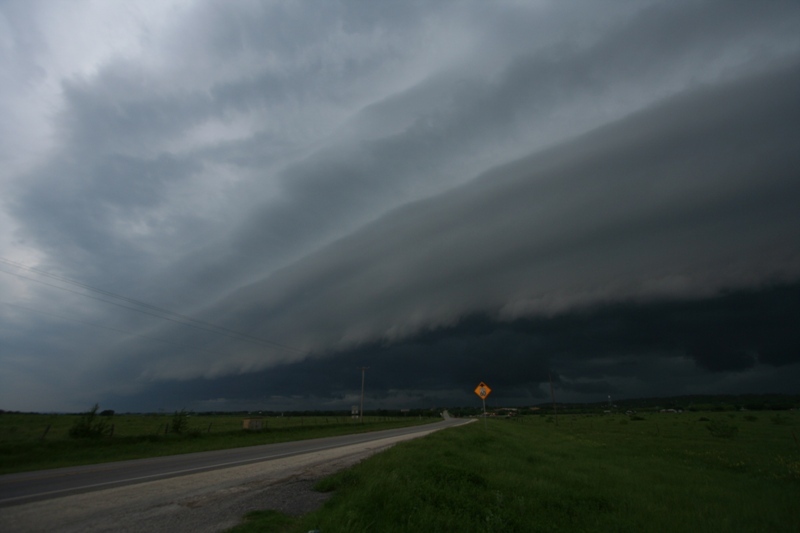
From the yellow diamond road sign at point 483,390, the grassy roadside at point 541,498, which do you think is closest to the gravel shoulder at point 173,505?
the grassy roadside at point 541,498

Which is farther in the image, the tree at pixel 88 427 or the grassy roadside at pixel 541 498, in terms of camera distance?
the tree at pixel 88 427

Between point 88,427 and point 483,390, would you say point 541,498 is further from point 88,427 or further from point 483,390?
point 88,427

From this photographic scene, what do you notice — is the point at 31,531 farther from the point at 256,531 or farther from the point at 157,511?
the point at 256,531

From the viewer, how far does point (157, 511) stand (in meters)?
9.59

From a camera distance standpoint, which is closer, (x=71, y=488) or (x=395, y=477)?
(x=395, y=477)

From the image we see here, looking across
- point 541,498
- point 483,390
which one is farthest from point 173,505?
point 483,390

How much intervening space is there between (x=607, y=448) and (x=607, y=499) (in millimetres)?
21196

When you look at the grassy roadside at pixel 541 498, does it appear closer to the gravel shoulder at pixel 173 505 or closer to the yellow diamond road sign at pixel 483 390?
the gravel shoulder at pixel 173 505

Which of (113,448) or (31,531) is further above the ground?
(113,448)

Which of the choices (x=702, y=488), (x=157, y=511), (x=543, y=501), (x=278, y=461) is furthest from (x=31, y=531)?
(x=702, y=488)

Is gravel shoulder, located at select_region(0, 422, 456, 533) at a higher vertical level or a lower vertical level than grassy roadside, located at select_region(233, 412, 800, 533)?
higher

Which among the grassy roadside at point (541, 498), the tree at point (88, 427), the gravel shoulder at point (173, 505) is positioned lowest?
the grassy roadside at point (541, 498)

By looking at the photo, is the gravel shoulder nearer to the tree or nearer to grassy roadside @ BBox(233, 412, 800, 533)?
grassy roadside @ BBox(233, 412, 800, 533)

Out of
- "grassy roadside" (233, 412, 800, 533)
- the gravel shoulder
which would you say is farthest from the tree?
"grassy roadside" (233, 412, 800, 533)
